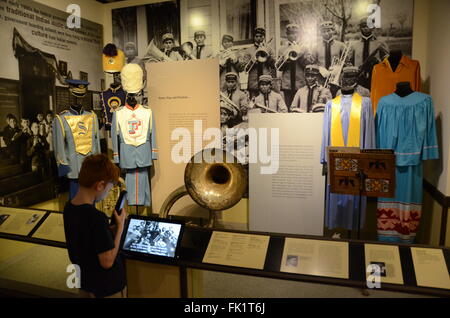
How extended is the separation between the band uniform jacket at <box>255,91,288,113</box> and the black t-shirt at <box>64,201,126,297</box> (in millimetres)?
3247

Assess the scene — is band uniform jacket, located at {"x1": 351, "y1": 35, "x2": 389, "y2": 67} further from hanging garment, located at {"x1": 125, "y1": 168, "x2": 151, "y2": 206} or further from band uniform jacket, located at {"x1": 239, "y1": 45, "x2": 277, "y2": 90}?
hanging garment, located at {"x1": 125, "y1": 168, "x2": 151, "y2": 206}

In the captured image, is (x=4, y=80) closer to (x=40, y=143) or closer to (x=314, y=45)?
(x=40, y=143)

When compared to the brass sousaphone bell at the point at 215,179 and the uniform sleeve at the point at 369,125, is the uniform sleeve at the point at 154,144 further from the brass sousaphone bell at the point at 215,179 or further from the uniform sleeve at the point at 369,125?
the uniform sleeve at the point at 369,125

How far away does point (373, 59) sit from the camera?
4051 millimetres

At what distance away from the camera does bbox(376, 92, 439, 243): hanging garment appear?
11.0 ft

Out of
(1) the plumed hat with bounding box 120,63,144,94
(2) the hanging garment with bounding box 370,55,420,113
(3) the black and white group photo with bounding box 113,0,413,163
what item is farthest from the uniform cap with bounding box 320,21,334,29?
(1) the plumed hat with bounding box 120,63,144,94

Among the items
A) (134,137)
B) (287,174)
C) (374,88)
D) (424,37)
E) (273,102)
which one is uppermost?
(424,37)

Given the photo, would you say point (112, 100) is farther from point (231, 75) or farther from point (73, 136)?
point (231, 75)
